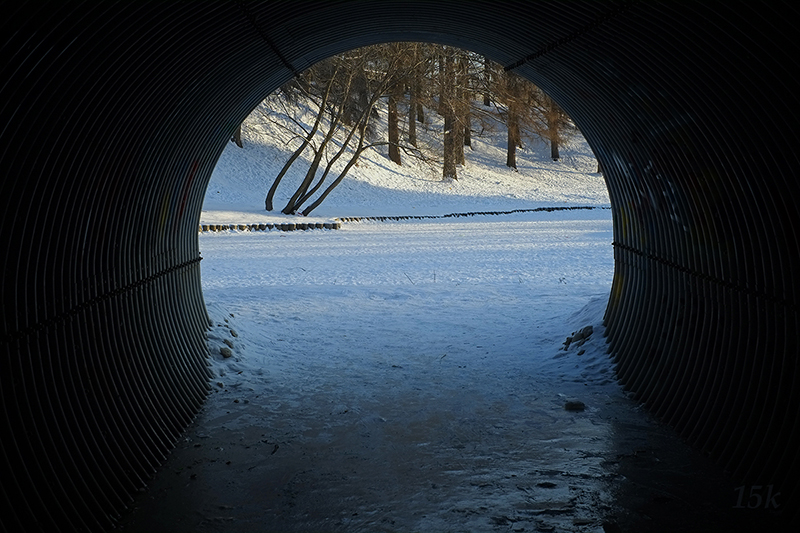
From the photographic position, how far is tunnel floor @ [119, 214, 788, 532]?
179 inches

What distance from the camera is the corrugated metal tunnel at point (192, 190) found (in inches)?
155

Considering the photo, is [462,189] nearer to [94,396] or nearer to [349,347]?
[349,347]

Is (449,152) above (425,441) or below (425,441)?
above

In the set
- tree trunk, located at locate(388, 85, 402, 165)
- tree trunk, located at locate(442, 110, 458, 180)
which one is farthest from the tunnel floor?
tree trunk, located at locate(442, 110, 458, 180)

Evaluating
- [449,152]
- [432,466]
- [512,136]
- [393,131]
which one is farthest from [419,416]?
[512,136]

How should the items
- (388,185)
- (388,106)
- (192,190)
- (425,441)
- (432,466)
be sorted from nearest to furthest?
1. (432,466)
2. (425,441)
3. (192,190)
4. (388,185)
5. (388,106)

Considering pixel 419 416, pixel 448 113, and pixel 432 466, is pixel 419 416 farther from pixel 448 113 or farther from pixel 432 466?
pixel 448 113

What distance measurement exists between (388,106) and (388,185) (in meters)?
4.18

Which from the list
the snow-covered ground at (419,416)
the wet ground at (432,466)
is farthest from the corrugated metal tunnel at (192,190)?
the snow-covered ground at (419,416)

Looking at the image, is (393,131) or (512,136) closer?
(393,131)

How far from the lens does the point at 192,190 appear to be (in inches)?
306

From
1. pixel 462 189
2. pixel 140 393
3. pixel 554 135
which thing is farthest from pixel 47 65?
pixel 554 135

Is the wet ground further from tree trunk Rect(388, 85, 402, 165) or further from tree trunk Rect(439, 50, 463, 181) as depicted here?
tree trunk Rect(388, 85, 402, 165)

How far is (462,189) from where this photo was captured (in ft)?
119
